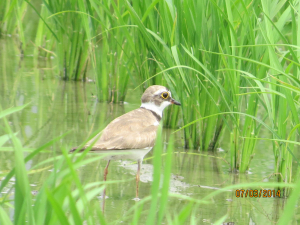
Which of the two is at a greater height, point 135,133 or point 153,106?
point 153,106

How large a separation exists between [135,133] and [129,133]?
6cm

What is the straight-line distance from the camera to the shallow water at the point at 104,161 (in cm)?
360

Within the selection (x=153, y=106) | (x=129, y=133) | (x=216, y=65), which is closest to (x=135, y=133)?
(x=129, y=133)

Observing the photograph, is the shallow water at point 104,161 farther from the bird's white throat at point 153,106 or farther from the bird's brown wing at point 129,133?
the bird's white throat at point 153,106

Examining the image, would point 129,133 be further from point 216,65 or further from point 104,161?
point 216,65

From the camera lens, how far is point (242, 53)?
433cm

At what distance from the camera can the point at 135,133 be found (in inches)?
152

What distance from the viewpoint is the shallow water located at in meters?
3.60

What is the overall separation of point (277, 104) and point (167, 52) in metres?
1.22

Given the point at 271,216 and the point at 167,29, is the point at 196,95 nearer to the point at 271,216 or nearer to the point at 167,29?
the point at 167,29
